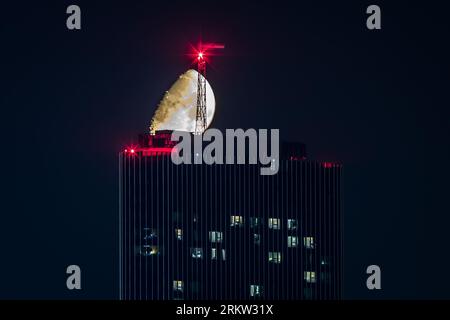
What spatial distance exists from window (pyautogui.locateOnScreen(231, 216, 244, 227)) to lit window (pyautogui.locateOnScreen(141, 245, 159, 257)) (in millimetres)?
11711

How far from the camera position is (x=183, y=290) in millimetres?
120188

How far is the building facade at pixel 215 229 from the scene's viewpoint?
120 m

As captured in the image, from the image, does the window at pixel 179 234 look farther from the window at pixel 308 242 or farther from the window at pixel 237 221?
the window at pixel 308 242

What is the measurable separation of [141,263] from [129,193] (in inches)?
405

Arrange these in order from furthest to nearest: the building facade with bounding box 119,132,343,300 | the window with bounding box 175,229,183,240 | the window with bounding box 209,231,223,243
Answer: the window with bounding box 175,229,183,240
the window with bounding box 209,231,223,243
the building facade with bounding box 119,132,343,300

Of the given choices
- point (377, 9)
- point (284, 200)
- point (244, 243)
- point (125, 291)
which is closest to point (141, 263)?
point (125, 291)

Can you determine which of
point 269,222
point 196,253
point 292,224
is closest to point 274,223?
point 269,222

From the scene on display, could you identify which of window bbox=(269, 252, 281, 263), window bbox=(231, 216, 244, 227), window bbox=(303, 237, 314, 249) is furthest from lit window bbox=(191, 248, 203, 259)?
window bbox=(303, 237, 314, 249)

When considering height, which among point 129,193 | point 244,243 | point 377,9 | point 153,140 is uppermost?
point 377,9

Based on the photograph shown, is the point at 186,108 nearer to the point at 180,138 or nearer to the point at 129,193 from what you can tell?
the point at 180,138

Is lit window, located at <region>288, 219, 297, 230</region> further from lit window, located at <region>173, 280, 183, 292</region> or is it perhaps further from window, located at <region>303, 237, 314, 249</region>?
lit window, located at <region>173, 280, 183, 292</region>

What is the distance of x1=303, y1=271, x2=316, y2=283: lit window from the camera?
121188 millimetres

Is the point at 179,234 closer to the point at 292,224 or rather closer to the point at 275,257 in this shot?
the point at 275,257

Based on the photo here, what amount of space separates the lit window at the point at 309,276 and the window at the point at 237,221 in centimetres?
1181
